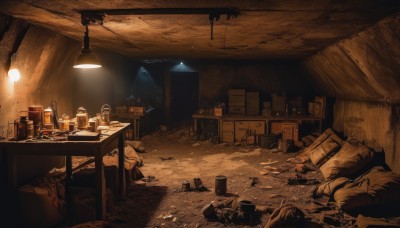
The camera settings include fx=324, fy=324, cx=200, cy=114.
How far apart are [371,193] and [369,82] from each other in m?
2.69

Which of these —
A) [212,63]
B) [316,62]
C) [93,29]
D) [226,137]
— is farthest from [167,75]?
[93,29]

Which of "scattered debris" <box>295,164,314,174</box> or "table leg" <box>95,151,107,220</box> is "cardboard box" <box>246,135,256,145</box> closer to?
"scattered debris" <box>295,164,314,174</box>

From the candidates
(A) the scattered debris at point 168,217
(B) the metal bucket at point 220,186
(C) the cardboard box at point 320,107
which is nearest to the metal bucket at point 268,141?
(C) the cardboard box at point 320,107

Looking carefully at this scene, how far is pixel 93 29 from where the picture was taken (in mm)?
5836

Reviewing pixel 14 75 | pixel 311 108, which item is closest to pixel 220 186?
pixel 14 75

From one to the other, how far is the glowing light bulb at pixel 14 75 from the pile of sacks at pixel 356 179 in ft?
18.4

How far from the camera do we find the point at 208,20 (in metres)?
4.97

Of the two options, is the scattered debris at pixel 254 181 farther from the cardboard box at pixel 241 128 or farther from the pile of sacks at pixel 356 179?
the cardboard box at pixel 241 128

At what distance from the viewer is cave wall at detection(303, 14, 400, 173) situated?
511 centimetres

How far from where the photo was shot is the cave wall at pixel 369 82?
16.8 feet

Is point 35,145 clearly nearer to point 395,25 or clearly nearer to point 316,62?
point 395,25

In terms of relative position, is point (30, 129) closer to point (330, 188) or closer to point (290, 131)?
point (330, 188)

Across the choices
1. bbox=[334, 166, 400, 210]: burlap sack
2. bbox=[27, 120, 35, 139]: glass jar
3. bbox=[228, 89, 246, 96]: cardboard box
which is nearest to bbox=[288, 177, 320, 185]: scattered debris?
bbox=[334, 166, 400, 210]: burlap sack

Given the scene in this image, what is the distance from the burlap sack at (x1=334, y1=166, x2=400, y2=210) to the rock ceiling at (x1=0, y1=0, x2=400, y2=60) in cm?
255
